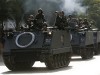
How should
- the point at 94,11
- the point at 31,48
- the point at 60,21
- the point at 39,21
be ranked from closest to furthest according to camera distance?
the point at 31,48 < the point at 39,21 < the point at 60,21 < the point at 94,11

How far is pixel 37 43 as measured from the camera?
18719 mm

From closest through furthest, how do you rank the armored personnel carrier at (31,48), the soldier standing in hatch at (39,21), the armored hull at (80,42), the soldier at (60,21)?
1. the armored personnel carrier at (31,48)
2. the soldier standing in hatch at (39,21)
3. the soldier at (60,21)
4. the armored hull at (80,42)

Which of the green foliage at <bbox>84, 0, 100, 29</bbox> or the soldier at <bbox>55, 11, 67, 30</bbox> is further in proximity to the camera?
the green foliage at <bbox>84, 0, 100, 29</bbox>

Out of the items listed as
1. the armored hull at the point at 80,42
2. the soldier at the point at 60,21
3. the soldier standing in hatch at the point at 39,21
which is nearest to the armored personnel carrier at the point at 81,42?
the armored hull at the point at 80,42

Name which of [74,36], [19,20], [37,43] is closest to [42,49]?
[37,43]

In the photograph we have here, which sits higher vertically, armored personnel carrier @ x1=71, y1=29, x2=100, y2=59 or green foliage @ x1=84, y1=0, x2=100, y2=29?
green foliage @ x1=84, y1=0, x2=100, y2=29

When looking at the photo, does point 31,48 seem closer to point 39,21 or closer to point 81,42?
point 39,21

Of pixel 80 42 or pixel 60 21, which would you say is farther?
pixel 80 42

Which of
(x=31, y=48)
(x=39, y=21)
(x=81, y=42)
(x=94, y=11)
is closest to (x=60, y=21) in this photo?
(x=39, y=21)

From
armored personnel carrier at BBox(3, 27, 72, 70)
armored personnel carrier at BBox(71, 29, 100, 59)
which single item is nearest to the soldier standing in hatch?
armored personnel carrier at BBox(3, 27, 72, 70)

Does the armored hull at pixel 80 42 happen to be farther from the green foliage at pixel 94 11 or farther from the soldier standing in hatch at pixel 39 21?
the green foliage at pixel 94 11

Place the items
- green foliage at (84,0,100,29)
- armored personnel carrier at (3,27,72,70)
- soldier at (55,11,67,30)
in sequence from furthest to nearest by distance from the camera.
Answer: green foliage at (84,0,100,29) → soldier at (55,11,67,30) → armored personnel carrier at (3,27,72,70)

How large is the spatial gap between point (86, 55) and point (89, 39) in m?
1.22

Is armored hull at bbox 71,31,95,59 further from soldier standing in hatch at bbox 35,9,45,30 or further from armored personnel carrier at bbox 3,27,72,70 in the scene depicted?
armored personnel carrier at bbox 3,27,72,70
